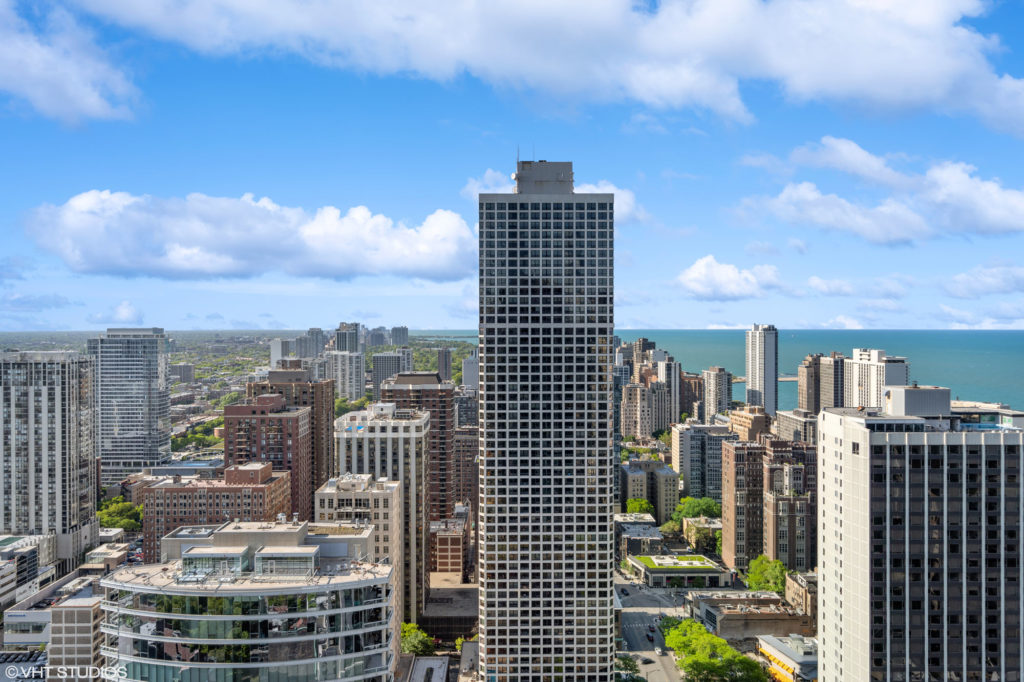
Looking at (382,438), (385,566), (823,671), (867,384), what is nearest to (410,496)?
(382,438)

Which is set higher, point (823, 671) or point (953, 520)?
point (953, 520)

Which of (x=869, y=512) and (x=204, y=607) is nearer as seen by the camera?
(x=204, y=607)

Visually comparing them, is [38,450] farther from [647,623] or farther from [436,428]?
[647,623]

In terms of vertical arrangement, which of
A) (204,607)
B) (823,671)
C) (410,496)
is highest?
(204,607)

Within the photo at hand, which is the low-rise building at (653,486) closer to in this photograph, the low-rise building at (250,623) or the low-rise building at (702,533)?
the low-rise building at (702,533)

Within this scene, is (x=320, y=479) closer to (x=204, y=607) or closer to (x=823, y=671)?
(x=823, y=671)

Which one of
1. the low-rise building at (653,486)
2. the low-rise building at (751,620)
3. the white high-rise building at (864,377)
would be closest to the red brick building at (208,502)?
the low-rise building at (751,620)

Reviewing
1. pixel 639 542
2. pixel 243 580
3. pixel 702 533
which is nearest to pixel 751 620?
pixel 639 542
